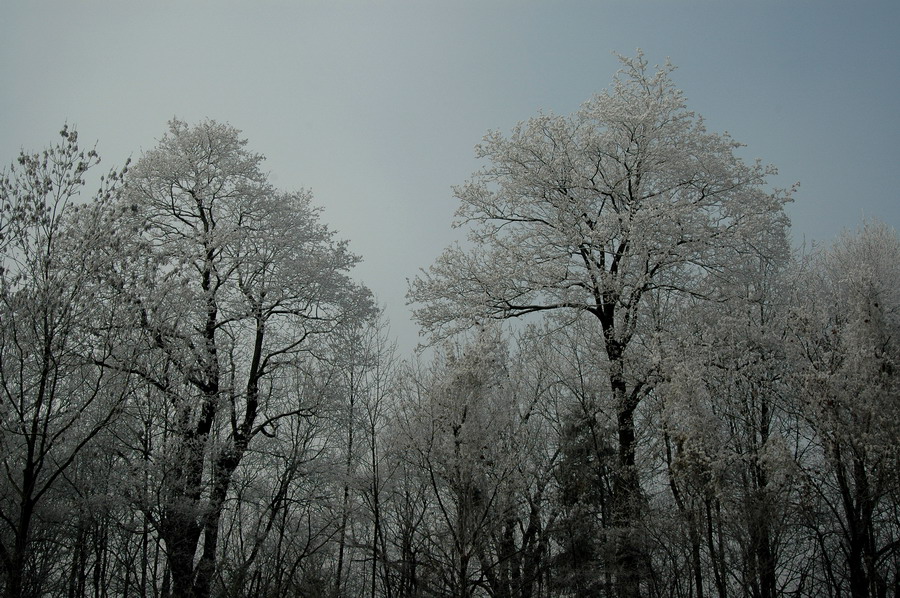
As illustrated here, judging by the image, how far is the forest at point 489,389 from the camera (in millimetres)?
9359

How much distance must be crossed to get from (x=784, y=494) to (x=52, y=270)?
10897mm

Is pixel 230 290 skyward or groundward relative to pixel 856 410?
skyward

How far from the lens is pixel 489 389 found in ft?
38.8

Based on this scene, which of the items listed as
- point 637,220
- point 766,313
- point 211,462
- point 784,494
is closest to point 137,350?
point 211,462

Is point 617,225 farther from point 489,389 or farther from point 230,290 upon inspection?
point 230,290

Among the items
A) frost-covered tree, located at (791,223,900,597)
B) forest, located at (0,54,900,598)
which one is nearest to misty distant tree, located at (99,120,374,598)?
forest, located at (0,54,900,598)

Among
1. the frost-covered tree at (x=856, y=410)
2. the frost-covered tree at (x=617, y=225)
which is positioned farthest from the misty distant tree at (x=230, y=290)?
the frost-covered tree at (x=856, y=410)

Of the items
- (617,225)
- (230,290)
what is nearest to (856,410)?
(617,225)

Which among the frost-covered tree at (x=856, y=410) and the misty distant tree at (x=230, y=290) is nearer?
the frost-covered tree at (x=856, y=410)

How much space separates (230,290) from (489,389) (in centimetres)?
701

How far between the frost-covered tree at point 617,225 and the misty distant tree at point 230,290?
315 cm

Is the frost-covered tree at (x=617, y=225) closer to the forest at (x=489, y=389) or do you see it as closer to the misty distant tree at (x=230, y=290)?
the forest at (x=489, y=389)

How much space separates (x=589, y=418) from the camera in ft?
46.7

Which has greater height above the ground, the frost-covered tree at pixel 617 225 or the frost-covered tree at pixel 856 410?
the frost-covered tree at pixel 617 225
